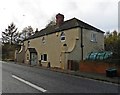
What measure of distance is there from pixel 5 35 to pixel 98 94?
87.0m

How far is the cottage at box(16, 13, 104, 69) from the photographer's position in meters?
31.6

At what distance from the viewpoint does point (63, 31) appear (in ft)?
114

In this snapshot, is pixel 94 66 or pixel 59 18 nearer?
pixel 94 66

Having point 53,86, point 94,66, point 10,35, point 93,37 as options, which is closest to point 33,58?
point 93,37

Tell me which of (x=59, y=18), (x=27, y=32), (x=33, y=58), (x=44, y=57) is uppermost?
(x=27, y=32)

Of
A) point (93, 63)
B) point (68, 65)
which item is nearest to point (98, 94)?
point (93, 63)

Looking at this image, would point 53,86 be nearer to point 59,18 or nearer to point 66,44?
point 66,44

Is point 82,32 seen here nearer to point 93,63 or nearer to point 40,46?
point 93,63

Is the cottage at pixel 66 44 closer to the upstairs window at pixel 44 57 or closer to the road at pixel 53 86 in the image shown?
the upstairs window at pixel 44 57

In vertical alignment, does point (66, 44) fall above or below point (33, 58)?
above

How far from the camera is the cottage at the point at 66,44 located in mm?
31577

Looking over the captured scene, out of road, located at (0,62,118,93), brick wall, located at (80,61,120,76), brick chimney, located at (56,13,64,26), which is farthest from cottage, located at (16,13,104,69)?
road, located at (0,62,118,93)

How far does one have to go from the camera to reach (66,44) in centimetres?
3356

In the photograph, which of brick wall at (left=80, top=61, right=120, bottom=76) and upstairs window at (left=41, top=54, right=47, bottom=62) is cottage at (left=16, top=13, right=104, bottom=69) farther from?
brick wall at (left=80, top=61, right=120, bottom=76)
